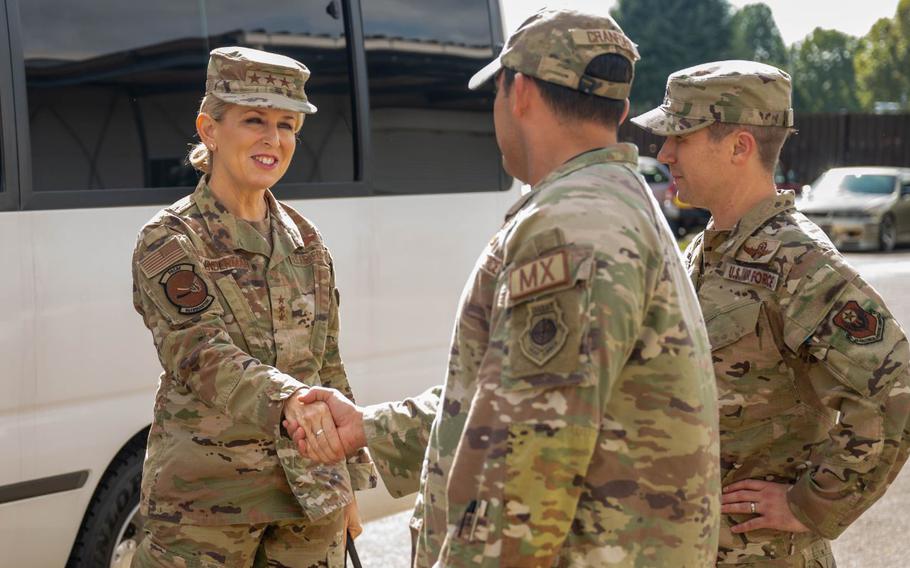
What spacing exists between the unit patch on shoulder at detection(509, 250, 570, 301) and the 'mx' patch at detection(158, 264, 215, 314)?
4.42ft

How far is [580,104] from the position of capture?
2.12 metres

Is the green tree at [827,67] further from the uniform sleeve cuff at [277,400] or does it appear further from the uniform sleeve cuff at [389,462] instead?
the uniform sleeve cuff at [389,462]

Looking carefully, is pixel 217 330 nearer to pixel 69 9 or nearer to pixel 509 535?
pixel 509 535

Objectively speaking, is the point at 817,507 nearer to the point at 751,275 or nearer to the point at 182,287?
the point at 751,275

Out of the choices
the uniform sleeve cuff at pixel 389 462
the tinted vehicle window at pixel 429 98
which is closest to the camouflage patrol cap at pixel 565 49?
the uniform sleeve cuff at pixel 389 462

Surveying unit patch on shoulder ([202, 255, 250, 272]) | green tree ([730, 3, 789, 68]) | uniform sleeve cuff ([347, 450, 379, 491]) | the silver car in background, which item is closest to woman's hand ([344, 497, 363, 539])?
uniform sleeve cuff ([347, 450, 379, 491])

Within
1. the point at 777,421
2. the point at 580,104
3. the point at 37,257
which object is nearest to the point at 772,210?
the point at 777,421

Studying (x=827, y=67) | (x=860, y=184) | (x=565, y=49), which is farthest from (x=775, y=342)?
(x=827, y=67)

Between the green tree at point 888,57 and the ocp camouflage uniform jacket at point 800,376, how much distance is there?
2096 inches

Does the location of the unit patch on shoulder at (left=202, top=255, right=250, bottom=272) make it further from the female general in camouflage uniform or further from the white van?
the white van

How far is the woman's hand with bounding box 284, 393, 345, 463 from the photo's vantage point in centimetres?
290

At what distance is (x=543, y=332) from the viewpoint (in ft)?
6.31

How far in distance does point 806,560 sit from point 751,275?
720 millimetres

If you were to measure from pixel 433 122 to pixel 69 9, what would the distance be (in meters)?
1.73
